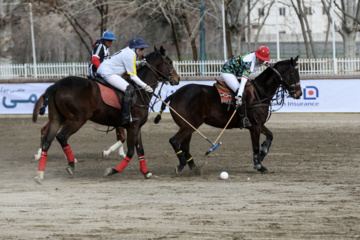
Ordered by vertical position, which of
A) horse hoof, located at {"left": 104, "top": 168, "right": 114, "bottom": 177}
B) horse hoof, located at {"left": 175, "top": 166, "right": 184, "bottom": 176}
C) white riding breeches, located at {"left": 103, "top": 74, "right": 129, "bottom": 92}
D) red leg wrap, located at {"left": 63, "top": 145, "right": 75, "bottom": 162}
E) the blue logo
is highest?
white riding breeches, located at {"left": 103, "top": 74, "right": 129, "bottom": 92}

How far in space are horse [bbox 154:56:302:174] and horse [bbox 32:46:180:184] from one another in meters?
0.51

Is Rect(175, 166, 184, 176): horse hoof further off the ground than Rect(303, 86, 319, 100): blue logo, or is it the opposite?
Rect(175, 166, 184, 176): horse hoof

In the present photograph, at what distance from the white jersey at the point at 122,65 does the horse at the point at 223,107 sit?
93 centimetres

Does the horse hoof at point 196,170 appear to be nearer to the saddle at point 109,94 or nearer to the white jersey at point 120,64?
the saddle at point 109,94

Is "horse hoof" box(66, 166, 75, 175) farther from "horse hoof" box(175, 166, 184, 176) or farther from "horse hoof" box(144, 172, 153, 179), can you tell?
"horse hoof" box(175, 166, 184, 176)

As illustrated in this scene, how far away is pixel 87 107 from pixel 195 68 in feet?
52.6

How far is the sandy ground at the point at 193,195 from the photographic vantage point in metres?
7.51

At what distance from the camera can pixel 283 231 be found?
7.33m

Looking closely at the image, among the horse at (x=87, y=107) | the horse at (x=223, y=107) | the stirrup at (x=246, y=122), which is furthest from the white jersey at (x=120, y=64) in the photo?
the stirrup at (x=246, y=122)

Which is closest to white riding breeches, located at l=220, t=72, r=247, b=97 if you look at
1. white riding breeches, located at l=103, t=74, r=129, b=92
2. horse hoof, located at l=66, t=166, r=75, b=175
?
white riding breeches, located at l=103, t=74, r=129, b=92

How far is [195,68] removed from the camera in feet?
88.8

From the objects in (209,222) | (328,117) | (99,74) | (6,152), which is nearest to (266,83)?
(99,74)

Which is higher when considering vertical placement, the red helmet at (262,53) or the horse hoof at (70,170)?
the red helmet at (262,53)

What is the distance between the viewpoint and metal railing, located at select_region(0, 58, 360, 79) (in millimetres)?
25484
